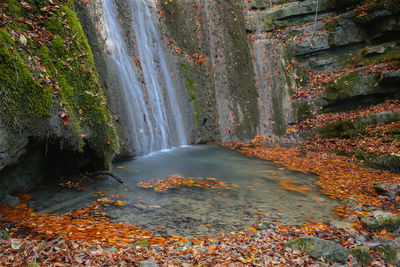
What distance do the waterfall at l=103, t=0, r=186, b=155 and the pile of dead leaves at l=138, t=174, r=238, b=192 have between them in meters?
2.27

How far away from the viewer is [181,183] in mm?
5867

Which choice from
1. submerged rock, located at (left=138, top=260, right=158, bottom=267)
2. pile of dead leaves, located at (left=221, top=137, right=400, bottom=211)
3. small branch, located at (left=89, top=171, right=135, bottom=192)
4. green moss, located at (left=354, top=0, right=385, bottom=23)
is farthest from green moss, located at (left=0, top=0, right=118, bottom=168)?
green moss, located at (left=354, top=0, right=385, bottom=23)

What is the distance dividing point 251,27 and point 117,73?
12.2 metres

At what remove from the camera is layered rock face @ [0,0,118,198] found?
344cm

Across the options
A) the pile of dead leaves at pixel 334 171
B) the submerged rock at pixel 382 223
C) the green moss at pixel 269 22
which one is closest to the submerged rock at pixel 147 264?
the submerged rock at pixel 382 223

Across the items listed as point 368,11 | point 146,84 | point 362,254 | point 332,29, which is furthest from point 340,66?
point 362,254

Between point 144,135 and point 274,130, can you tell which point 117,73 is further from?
point 274,130

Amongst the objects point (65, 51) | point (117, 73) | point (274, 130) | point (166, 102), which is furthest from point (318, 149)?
point (65, 51)

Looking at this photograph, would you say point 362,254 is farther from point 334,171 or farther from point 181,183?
point 334,171

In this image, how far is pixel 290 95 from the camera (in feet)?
50.6

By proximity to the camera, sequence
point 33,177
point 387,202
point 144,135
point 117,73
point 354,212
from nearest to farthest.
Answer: point 33,177
point 354,212
point 387,202
point 117,73
point 144,135

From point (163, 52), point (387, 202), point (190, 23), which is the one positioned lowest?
point (387, 202)

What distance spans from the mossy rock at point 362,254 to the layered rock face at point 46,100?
13.1 feet

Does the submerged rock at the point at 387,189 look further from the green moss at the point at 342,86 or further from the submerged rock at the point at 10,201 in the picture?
the green moss at the point at 342,86
